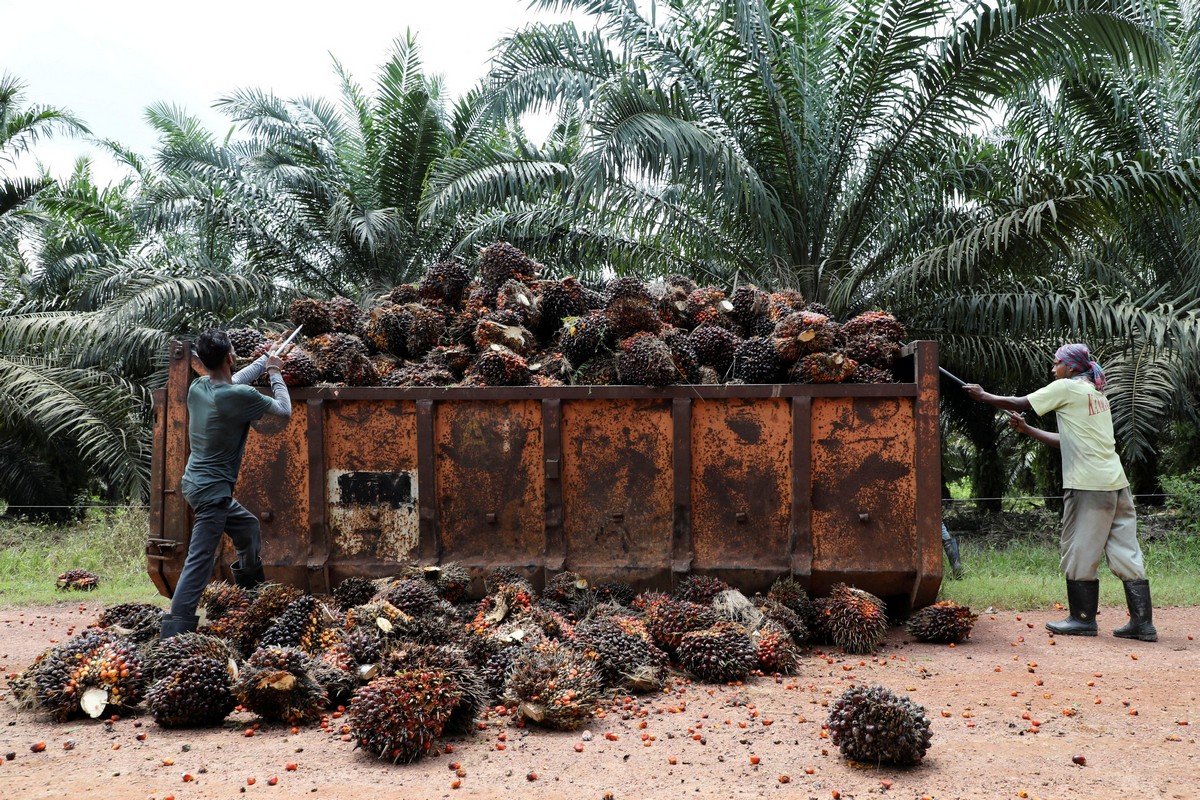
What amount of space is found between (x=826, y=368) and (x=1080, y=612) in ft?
7.37

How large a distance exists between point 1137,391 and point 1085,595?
5.45 m

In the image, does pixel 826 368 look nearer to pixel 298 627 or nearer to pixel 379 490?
pixel 379 490

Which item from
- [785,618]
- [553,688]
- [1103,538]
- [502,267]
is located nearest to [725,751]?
[553,688]

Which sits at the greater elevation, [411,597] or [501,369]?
[501,369]

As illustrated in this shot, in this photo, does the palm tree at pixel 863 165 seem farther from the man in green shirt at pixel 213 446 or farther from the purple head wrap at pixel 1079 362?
the man in green shirt at pixel 213 446

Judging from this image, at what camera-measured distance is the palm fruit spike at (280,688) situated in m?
3.96

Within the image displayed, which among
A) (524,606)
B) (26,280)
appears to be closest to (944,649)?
(524,606)

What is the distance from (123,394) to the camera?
1229cm

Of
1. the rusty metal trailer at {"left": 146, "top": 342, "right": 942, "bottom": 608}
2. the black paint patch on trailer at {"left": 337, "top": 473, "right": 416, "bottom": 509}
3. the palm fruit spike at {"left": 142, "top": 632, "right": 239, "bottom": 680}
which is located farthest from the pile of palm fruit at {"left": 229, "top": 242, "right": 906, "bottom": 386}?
the palm fruit spike at {"left": 142, "top": 632, "right": 239, "bottom": 680}

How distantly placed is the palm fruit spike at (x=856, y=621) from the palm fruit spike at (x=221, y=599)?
3247mm

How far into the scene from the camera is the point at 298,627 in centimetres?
473

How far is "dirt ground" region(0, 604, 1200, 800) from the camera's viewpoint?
10.8 ft

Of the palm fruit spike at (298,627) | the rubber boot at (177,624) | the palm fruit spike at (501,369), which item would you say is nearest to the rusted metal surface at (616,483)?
the palm fruit spike at (501,369)

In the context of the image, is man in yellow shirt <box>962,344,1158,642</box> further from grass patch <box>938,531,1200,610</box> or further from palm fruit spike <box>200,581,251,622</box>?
palm fruit spike <box>200,581,251,622</box>
